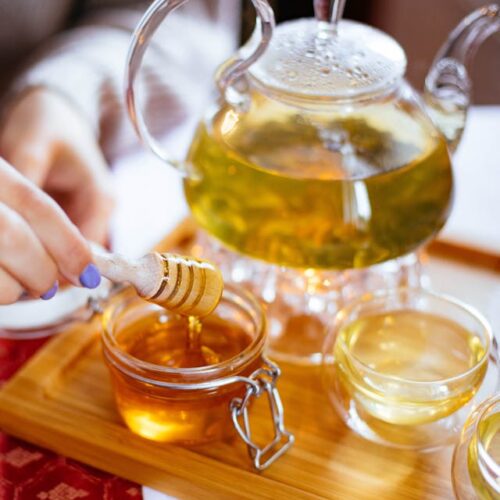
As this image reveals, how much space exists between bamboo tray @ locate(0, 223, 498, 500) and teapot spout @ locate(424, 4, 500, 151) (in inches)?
9.4

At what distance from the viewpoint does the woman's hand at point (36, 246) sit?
440 millimetres

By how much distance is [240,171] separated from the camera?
577mm

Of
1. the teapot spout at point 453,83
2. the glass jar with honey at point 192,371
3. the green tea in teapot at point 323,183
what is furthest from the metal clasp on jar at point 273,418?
the teapot spout at point 453,83

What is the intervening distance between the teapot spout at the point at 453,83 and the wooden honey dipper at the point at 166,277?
0.91 ft

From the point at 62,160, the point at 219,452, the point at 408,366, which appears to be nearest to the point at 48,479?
the point at 219,452

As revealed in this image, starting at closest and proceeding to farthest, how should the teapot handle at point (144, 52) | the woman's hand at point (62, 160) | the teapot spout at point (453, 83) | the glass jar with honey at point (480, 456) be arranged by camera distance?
the glass jar with honey at point (480, 456), the teapot handle at point (144, 52), the teapot spout at point (453, 83), the woman's hand at point (62, 160)

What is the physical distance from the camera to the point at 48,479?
1.62 feet

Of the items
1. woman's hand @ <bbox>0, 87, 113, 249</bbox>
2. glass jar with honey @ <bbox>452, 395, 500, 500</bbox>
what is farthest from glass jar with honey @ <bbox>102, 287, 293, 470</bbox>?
woman's hand @ <bbox>0, 87, 113, 249</bbox>

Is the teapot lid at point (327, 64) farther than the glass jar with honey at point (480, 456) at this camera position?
Yes

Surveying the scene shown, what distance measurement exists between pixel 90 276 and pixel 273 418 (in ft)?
0.49

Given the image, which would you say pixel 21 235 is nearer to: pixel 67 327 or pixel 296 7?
pixel 67 327

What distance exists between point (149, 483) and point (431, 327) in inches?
8.6

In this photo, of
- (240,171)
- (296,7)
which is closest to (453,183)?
(240,171)

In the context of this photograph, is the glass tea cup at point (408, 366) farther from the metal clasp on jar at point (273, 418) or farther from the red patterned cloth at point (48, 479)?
the red patterned cloth at point (48, 479)
